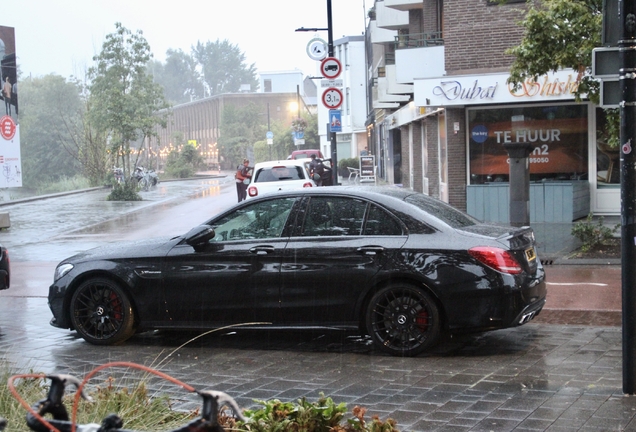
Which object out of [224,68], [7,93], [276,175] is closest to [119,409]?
[276,175]

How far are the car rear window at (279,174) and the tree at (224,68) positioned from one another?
127 m

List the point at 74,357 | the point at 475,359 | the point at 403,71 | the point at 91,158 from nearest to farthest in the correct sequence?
the point at 475,359 → the point at 74,357 → the point at 403,71 → the point at 91,158

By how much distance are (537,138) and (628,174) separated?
1551cm

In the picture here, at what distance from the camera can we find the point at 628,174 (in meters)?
5.76

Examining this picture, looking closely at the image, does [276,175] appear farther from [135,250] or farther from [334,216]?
[334,216]

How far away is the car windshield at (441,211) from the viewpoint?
7.79 meters

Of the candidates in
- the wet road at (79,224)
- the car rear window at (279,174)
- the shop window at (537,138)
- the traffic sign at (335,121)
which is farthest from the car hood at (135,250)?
the car rear window at (279,174)

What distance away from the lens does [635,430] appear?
5.11 metres

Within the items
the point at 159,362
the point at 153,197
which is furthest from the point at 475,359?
the point at 153,197

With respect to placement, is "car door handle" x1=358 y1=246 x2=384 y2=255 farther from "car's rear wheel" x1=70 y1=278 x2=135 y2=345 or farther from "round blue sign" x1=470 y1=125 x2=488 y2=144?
"round blue sign" x1=470 y1=125 x2=488 y2=144

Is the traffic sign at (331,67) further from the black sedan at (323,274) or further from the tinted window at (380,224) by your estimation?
the tinted window at (380,224)

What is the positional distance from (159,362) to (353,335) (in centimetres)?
200

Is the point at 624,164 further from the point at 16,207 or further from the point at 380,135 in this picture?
the point at 380,135

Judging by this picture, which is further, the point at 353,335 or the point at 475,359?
the point at 353,335
